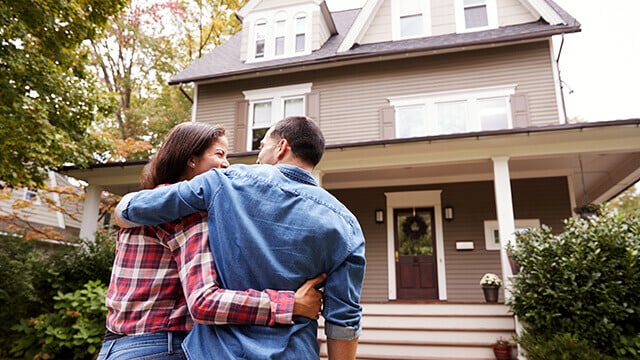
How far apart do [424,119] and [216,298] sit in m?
8.52

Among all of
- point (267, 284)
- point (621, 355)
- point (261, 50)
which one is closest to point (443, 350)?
point (621, 355)

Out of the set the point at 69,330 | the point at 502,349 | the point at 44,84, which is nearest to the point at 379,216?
the point at 502,349

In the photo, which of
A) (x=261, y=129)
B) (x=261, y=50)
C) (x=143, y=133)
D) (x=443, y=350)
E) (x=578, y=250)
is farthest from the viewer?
(x=143, y=133)

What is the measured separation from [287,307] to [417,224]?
27.1 feet

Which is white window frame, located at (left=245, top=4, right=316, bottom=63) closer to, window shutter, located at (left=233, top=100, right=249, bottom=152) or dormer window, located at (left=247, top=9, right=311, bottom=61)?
dormer window, located at (left=247, top=9, right=311, bottom=61)

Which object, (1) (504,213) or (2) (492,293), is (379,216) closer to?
(2) (492,293)

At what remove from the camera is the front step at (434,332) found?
18.4 feet

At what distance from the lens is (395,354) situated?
576 centimetres

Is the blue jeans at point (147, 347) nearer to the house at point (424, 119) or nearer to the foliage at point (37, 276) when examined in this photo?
the house at point (424, 119)

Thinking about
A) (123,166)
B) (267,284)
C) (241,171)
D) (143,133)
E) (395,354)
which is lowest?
(395,354)

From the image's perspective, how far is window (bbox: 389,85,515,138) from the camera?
28.3 ft

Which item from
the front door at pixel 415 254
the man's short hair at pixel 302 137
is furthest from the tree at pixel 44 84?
the front door at pixel 415 254

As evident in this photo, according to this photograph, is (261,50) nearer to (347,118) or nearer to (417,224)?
(347,118)

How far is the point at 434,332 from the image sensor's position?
5918mm
